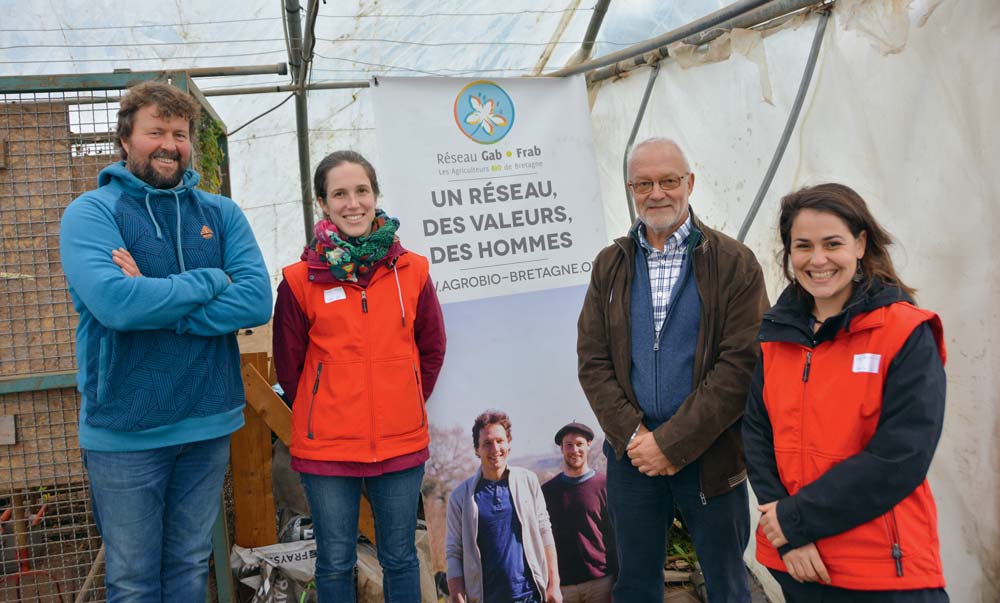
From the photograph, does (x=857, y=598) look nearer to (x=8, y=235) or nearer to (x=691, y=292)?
(x=691, y=292)

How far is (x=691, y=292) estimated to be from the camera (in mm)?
2125

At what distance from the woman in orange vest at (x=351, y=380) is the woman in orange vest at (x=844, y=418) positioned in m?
1.05

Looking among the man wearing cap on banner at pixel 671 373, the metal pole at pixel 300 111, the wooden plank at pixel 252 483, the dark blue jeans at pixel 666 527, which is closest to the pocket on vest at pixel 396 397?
the man wearing cap on banner at pixel 671 373

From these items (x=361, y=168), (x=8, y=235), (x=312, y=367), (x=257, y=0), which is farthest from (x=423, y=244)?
(x=257, y=0)

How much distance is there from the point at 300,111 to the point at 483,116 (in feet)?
7.85

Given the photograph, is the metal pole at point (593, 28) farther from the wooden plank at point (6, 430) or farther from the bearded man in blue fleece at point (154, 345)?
the wooden plank at point (6, 430)

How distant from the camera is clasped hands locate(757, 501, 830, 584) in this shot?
1.60m

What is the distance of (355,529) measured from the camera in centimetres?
227

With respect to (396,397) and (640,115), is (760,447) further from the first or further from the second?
(640,115)

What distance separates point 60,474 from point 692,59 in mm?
3072

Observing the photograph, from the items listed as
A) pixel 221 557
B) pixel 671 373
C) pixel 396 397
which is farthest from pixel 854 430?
pixel 221 557

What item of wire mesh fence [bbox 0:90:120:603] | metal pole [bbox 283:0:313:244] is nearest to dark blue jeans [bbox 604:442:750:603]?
wire mesh fence [bbox 0:90:120:603]

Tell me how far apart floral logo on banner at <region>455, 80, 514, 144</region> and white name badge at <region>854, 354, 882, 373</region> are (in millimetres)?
1815

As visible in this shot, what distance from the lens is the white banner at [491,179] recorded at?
9.28 feet
